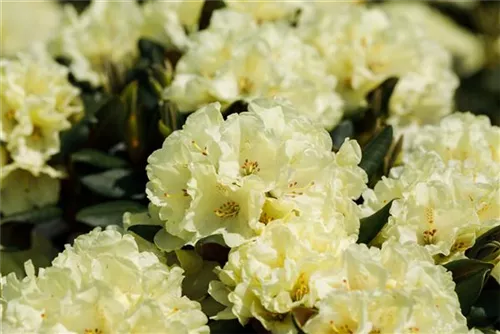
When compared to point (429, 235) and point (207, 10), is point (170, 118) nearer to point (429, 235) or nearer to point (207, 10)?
point (207, 10)

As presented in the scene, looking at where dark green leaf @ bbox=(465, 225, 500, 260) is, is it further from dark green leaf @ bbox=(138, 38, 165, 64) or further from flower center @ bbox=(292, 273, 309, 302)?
dark green leaf @ bbox=(138, 38, 165, 64)

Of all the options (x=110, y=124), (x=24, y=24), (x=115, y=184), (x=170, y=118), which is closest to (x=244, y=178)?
(x=170, y=118)

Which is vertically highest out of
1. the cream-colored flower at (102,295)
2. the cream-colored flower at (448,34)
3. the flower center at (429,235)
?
the cream-colored flower at (102,295)

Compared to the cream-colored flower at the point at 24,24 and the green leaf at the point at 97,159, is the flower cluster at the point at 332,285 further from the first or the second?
the cream-colored flower at the point at 24,24

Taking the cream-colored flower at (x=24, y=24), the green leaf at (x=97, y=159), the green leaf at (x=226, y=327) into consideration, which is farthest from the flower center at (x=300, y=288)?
the cream-colored flower at (x=24, y=24)

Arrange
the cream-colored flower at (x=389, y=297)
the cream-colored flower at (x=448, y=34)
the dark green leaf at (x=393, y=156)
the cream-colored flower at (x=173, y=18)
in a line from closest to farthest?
1. the cream-colored flower at (x=389, y=297)
2. the dark green leaf at (x=393, y=156)
3. the cream-colored flower at (x=173, y=18)
4. the cream-colored flower at (x=448, y=34)

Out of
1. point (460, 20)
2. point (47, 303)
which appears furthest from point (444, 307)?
point (460, 20)

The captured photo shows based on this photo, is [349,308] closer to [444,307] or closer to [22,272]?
[444,307]

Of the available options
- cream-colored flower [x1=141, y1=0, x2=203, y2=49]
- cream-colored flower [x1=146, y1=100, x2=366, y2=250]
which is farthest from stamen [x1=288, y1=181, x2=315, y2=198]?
cream-colored flower [x1=141, y1=0, x2=203, y2=49]
